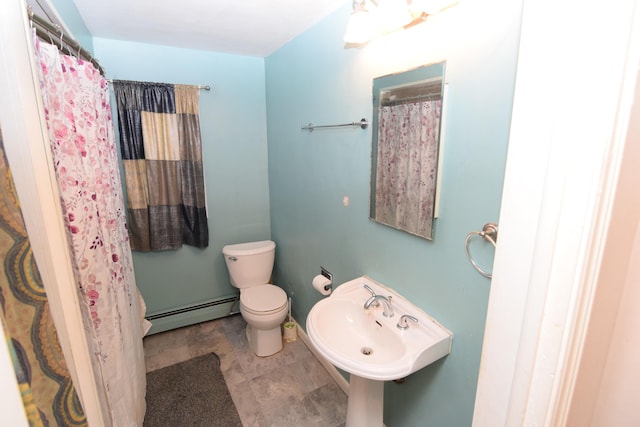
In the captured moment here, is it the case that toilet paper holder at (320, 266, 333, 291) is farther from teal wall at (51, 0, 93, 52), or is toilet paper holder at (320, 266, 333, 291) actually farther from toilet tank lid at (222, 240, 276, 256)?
teal wall at (51, 0, 93, 52)

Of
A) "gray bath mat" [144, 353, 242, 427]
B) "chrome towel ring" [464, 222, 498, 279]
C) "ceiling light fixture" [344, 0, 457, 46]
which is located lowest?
"gray bath mat" [144, 353, 242, 427]

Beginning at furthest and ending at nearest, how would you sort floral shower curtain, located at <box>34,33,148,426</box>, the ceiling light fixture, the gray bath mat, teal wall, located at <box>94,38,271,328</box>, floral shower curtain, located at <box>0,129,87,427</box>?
teal wall, located at <box>94,38,271,328</box>, the gray bath mat, the ceiling light fixture, floral shower curtain, located at <box>34,33,148,426</box>, floral shower curtain, located at <box>0,129,87,427</box>

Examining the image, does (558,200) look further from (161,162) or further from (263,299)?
(161,162)

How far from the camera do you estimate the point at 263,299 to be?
2.36m

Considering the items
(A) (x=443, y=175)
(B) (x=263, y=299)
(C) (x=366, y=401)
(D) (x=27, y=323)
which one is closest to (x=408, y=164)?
(A) (x=443, y=175)

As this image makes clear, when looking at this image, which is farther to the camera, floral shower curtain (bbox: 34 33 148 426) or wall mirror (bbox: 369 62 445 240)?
wall mirror (bbox: 369 62 445 240)

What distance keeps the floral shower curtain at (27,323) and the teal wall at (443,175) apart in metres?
1.14

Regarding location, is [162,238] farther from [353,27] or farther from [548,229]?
[548,229]

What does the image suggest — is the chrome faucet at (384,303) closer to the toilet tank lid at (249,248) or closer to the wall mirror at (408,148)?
the wall mirror at (408,148)

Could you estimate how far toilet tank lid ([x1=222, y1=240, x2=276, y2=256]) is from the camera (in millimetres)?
2506

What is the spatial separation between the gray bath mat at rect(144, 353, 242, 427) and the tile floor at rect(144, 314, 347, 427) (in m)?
0.06

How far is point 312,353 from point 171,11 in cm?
243

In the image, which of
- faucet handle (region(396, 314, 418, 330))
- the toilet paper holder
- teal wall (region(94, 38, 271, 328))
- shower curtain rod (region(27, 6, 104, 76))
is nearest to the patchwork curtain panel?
teal wall (region(94, 38, 271, 328))

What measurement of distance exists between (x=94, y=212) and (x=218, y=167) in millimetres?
1478
